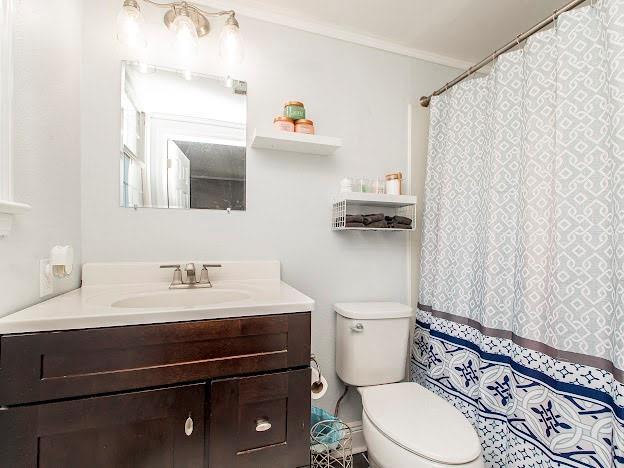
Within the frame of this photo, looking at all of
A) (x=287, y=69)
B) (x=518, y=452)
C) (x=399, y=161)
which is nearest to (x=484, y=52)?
(x=399, y=161)

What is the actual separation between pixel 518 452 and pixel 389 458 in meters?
0.54

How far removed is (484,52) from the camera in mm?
1806

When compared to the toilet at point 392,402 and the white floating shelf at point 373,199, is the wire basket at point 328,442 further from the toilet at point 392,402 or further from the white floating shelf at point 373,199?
the white floating shelf at point 373,199

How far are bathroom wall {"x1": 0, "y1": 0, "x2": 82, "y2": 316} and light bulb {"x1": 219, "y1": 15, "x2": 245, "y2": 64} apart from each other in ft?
Answer: 1.90

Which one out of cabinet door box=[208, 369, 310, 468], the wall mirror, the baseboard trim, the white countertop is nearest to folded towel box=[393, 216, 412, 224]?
the white countertop

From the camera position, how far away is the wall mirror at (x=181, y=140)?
1.30 meters

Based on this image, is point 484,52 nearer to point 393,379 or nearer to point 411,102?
point 411,102

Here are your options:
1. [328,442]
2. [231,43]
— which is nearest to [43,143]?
[231,43]

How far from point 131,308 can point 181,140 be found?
0.81 meters

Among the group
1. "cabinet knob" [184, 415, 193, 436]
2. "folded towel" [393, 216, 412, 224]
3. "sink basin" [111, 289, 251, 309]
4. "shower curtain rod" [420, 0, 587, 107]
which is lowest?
"cabinet knob" [184, 415, 193, 436]

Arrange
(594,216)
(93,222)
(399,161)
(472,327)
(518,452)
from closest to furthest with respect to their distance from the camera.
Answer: (594,216) < (518,452) < (93,222) < (472,327) < (399,161)

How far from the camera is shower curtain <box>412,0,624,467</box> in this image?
903 millimetres

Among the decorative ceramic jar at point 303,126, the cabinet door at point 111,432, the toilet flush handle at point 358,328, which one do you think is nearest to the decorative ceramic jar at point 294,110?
the decorative ceramic jar at point 303,126

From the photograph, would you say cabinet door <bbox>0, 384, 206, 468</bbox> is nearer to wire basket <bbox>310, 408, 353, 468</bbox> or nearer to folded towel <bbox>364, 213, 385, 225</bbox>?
wire basket <bbox>310, 408, 353, 468</bbox>
